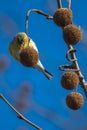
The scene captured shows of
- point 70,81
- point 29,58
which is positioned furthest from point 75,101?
point 29,58

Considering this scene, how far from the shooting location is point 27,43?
4.43 feet

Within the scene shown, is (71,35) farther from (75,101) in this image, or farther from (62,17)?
(75,101)

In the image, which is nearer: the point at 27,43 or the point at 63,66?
the point at 63,66

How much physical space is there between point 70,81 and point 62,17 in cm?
20

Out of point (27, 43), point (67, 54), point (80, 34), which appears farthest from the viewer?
point (27, 43)

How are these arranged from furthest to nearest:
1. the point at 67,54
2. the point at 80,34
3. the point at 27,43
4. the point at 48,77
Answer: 1. the point at 48,77
2. the point at 27,43
3. the point at 80,34
4. the point at 67,54

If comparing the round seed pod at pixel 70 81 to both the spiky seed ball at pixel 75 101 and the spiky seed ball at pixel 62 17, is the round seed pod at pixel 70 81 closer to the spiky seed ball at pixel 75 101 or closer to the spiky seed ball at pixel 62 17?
the spiky seed ball at pixel 75 101

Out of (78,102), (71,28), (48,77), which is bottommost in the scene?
(78,102)

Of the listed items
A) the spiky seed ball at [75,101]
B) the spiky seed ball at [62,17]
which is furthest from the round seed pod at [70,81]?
the spiky seed ball at [62,17]

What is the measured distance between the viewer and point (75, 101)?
114 cm

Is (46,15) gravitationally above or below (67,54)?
above

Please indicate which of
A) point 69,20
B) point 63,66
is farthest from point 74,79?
point 69,20

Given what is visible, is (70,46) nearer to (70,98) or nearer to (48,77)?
(70,98)

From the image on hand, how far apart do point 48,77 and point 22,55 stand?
98 cm
